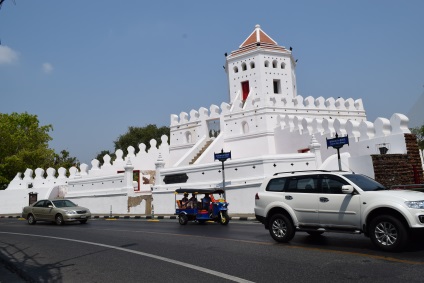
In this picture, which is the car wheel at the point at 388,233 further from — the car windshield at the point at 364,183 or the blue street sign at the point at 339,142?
the blue street sign at the point at 339,142

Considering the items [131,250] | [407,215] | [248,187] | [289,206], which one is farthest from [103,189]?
[407,215]

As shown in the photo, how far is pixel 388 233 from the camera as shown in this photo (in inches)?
279

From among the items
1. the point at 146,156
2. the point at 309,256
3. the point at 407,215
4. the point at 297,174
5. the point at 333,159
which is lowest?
the point at 309,256

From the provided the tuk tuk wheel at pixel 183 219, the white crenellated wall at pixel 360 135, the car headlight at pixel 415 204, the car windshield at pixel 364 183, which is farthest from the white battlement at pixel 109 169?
the car headlight at pixel 415 204

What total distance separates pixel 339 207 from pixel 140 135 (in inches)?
2129

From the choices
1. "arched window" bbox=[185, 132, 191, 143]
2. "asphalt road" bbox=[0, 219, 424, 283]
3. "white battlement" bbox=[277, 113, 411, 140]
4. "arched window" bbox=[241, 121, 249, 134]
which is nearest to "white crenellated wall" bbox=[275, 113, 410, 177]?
"white battlement" bbox=[277, 113, 411, 140]

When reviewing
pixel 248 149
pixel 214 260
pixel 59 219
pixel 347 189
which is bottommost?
pixel 214 260

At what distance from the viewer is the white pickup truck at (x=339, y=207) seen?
691 centimetres

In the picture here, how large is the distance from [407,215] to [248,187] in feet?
39.1

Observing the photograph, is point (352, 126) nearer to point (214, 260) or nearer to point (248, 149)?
point (248, 149)

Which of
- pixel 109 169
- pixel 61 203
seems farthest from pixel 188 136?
pixel 61 203

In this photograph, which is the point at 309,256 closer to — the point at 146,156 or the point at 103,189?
the point at 103,189

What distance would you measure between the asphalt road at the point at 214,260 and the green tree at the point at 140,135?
49400 mm

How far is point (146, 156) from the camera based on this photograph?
31594 mm
